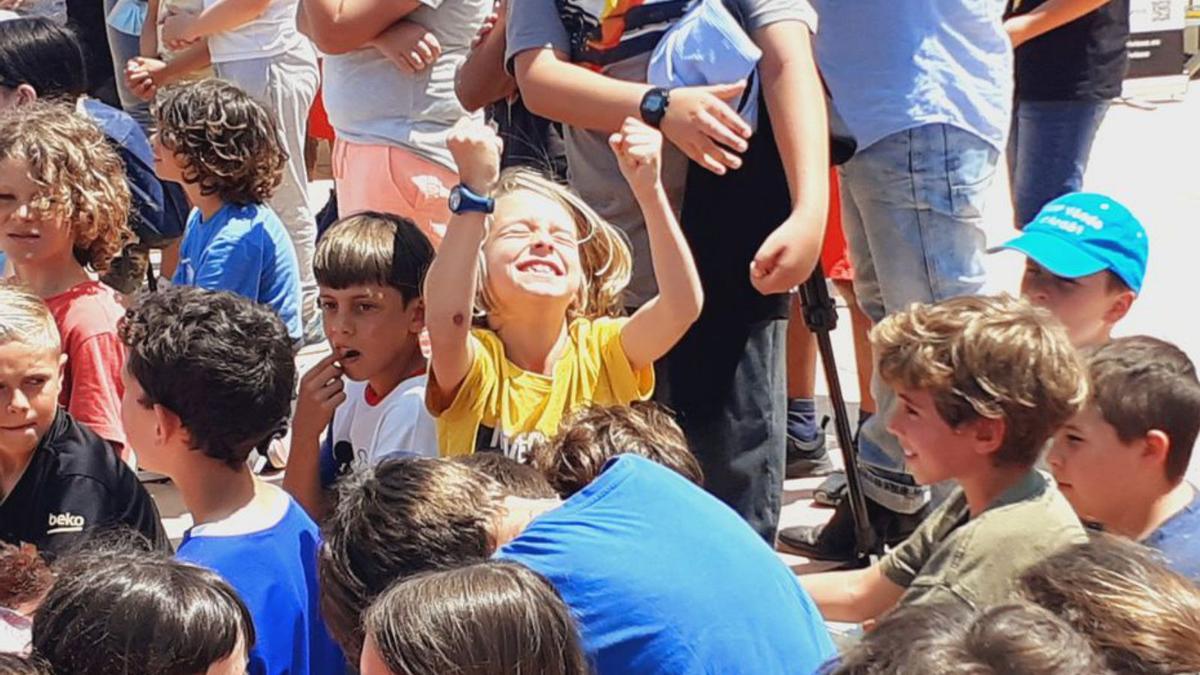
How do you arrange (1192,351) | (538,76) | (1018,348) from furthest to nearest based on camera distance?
(1192,351)
(538,76)
(1018,348)

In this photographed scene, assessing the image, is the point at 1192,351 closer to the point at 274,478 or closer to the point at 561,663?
the point at 274,478

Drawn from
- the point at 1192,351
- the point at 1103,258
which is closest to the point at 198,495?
the point at 1103,258

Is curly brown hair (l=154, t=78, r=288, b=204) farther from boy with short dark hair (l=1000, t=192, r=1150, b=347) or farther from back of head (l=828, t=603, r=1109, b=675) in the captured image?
back of head (l=828, t=603, r=1109, b=675)

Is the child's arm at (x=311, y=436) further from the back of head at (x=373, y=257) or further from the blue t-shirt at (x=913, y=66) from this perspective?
the blue t-shirt at (x=913, y=66)

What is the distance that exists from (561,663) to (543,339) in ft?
4.42

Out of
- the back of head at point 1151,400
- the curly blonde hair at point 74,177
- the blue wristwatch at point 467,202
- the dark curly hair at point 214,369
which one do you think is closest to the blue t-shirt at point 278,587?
the dark curly hair at point 214,369

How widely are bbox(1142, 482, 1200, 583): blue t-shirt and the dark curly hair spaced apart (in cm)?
152

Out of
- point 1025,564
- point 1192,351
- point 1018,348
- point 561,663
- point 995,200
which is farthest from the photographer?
point 995,200

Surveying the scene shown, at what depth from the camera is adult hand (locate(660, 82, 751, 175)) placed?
3.07 metres

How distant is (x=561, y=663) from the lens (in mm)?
1883

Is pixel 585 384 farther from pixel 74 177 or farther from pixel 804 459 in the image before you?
pixel 804 459

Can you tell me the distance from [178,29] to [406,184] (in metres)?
1.61

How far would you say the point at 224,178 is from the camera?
4254mm

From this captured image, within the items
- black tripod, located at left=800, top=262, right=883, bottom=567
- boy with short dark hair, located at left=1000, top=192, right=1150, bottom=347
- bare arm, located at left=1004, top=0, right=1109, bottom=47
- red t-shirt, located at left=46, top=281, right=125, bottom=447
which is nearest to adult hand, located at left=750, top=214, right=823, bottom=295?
black tripod, located at left=800, top=262, right=883, bottom=567
